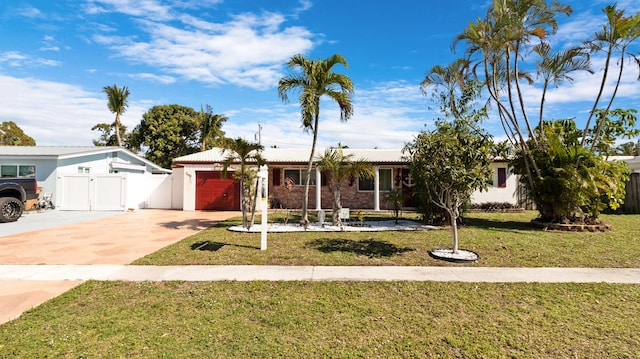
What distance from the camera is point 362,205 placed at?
17734 mm

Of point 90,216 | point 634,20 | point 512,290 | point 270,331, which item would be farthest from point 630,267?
point 90,216

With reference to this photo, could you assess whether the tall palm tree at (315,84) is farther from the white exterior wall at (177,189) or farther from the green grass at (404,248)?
the white exterior wall at (177,189)

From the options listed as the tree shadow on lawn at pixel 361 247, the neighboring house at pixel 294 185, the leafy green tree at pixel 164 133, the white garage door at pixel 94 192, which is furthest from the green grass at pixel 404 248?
the leafy green tree at pixel 164 133

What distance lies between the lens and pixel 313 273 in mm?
5773

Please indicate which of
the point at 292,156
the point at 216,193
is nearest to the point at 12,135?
the point at 216,193

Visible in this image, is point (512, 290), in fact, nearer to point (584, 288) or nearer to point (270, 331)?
point (584, 288)

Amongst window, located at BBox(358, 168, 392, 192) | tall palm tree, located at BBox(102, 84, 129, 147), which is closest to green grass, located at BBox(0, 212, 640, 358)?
window, located at BBox(358, 168, 392, 192)

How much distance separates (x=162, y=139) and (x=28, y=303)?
30.3 m

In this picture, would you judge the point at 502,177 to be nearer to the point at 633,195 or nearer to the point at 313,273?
the point at 633,195

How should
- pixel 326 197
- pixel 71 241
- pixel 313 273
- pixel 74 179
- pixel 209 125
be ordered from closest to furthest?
pixel 313 273 < pixel 71 241 < pixel 74 179 < pixel 326 197 < pixel 209 125

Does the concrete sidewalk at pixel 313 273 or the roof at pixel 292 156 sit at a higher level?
the roof at pixel 292 156

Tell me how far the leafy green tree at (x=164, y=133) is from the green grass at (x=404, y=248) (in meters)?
25.0

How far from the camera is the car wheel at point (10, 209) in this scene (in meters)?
11.8

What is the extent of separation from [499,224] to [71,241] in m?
14.2
